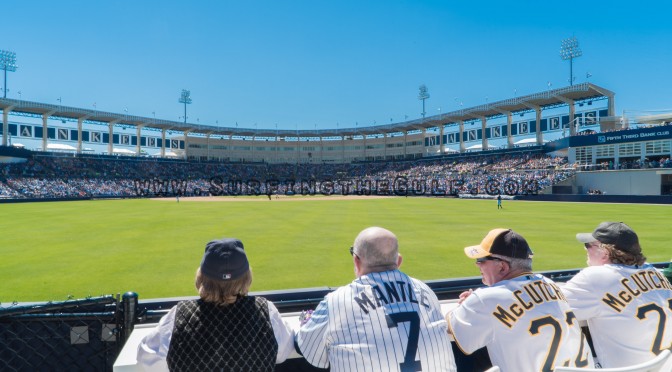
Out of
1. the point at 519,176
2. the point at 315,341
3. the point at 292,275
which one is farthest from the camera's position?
the point at 519,176

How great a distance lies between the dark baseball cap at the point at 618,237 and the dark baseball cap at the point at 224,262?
10.6 feet

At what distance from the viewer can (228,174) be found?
87688mm

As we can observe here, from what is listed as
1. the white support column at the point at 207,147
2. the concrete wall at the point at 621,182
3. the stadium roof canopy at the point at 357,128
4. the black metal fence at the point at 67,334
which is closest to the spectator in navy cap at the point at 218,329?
the black metal fence at the point at 67,334

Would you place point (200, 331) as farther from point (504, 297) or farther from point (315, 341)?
point (504, 297)

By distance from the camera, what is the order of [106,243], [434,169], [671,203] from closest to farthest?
[106,243] < [671,203] < [434,169]

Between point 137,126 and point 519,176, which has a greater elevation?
point 137,126

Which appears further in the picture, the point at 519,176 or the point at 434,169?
the point at 434,169

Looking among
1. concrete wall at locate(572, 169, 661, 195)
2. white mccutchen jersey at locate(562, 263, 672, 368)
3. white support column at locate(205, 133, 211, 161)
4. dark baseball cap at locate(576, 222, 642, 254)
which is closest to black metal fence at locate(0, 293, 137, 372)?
white mccutchen jersey at locate(562, 263, 672, 368)

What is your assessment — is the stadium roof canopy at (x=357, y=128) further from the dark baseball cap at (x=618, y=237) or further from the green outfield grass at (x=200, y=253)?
the dark baseball cap at (x=618, y=237)

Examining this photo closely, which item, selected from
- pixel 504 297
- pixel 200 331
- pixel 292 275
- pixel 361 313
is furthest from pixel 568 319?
pixel 292 275

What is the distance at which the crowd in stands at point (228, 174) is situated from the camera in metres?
57.2

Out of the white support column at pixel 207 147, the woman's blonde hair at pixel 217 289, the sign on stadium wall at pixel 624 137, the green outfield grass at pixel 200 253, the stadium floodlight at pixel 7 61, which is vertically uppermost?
the stadium floodlight at pixel 7 61

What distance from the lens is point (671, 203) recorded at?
3562 cm

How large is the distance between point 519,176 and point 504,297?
200 ft
